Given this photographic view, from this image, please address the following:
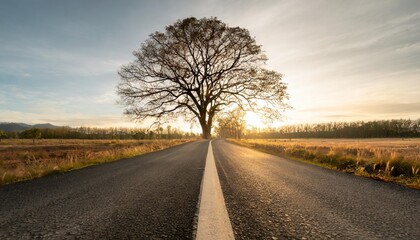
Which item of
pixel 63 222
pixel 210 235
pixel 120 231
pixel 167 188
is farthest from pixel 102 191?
pixel 210 235

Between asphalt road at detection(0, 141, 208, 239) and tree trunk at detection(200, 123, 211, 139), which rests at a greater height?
tree trunk at detection(200, 123, 211, 139)

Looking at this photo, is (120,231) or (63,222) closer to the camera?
(120,231)

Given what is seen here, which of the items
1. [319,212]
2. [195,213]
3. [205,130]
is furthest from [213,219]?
[205,130]

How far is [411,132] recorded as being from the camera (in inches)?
4227

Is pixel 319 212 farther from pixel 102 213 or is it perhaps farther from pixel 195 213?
pixel 102 213

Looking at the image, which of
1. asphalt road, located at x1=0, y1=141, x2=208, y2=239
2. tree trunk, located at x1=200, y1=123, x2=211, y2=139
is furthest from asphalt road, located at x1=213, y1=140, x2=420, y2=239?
tree trunk, located at x1=200, y1=123, x2=211, y2=139

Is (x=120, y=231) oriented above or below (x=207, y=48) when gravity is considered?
below

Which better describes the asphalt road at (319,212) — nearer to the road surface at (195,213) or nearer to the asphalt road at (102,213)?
the road surface at (195,213)

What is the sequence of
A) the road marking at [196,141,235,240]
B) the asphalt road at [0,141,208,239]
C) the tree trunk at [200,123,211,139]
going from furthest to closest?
1. the tree trunk at [200,123,211,139]
2. the asphalt road at [0,141,208,239]
3. the road marking at [196,141,235,240]

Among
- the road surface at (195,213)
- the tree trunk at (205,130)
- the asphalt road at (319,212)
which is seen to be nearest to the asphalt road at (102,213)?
the road surface at (195,213)

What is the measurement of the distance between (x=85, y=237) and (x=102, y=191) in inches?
73.9

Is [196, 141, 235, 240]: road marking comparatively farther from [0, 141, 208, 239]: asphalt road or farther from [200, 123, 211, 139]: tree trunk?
[200, 123, 211, 139]: tree trunk

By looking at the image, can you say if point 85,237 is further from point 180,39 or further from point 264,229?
point 180,39

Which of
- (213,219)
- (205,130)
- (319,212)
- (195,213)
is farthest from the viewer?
(205,130)
